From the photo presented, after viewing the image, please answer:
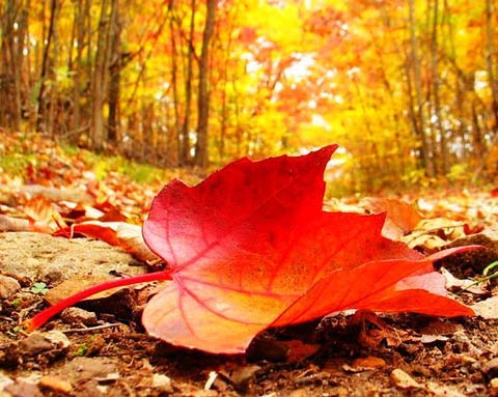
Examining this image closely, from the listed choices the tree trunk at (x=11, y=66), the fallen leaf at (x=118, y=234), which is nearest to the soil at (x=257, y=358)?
the fallen leaf at (x=118, y=234)

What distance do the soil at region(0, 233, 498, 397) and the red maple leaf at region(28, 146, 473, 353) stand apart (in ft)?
0.17

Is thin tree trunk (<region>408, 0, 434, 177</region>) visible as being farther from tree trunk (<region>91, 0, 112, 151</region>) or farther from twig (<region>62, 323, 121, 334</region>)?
twig (<region>62, 323, 121, 334</region>)

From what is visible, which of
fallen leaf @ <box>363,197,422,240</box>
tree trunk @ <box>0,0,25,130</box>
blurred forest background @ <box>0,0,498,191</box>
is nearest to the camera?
fallen leaf @ <box>363,197,422,240</box>

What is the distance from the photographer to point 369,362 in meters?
0.67

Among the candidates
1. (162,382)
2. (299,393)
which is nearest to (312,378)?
(299,393)

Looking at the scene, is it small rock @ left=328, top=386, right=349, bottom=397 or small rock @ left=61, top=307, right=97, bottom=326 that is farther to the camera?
small rock @ left=61, top=307, right=97, bottom=326

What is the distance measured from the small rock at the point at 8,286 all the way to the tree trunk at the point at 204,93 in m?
8.98

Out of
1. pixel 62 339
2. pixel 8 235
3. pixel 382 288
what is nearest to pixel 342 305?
pixel 382 288

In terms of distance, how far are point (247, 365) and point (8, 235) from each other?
0.78 m

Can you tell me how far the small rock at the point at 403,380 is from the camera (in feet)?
1.98

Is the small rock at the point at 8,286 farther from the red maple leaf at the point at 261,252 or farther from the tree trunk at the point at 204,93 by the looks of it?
the tree trunk at the point at 204,93

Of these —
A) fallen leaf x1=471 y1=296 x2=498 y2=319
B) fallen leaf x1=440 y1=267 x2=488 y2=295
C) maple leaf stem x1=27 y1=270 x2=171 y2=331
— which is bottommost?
fallen leaf x1=440 y1=267 x2=488 y2=295

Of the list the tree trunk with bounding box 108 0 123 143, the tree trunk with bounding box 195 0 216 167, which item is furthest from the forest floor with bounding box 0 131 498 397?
the tree trunk with bounding box 195 0 216 167

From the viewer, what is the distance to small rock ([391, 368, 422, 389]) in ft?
1.98
